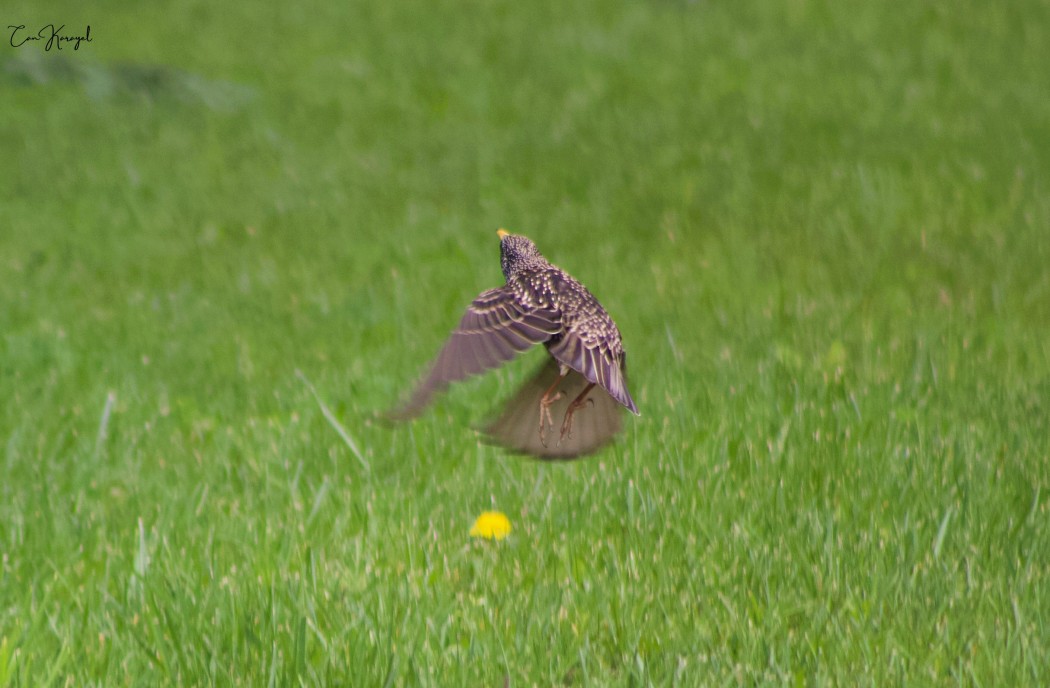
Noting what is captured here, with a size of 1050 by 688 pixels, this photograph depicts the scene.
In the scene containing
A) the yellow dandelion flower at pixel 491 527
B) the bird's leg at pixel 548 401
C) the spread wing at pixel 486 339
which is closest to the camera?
the spread wing at pixel 486 339

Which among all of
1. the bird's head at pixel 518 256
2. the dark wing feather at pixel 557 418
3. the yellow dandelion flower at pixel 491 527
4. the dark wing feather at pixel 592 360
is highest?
the bird's head at pixel 518 256

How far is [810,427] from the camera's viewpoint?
439 centimetres

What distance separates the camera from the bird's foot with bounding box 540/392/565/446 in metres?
3.14

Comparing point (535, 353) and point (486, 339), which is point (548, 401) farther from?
point (535, 353)

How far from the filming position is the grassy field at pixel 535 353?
3127 millimetres

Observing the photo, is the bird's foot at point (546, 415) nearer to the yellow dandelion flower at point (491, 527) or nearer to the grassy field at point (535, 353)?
the grassy field at point (535, 353)

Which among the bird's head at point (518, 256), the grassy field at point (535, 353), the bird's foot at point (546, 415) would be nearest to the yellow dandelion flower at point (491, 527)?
the grassy field at point (535, 353)

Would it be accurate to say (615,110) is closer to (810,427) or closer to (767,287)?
(767,287)

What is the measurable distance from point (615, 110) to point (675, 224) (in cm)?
228

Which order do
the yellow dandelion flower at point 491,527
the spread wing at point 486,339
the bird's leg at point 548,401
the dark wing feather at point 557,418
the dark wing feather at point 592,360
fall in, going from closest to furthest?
the spread wing at point 486,339 < the dark wing feather at point 592,360 < the bird's leg at point 548,401 < the dark wing feather at point 557,418 < the yellow dandelion flower at point 491,527

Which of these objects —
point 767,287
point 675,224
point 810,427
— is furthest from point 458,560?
point 675,224

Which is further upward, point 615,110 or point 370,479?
point 615,110

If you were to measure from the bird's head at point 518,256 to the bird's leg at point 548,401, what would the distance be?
294mm

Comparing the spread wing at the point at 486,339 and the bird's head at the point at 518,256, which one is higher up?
the bird's head at the point at 518,256
